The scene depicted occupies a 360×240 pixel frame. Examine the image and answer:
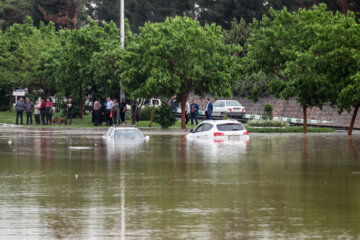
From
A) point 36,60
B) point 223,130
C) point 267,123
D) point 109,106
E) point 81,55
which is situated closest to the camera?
point 223,130

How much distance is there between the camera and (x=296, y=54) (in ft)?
A: 138

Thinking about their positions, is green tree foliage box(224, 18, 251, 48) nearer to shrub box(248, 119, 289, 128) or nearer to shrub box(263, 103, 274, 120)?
shrub box(263, 103, 274, 120)

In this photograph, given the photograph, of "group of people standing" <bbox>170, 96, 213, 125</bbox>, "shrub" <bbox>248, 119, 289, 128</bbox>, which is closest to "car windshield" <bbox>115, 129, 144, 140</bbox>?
"shrub" <bbox>248, 119, 289, 128</bbox>

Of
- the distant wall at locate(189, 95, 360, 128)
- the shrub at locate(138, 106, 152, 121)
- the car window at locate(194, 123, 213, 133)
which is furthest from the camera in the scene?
the shrub at locate(138, 106, 152, 121)

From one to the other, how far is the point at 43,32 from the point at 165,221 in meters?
69.8

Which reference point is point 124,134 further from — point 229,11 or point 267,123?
point 229,11

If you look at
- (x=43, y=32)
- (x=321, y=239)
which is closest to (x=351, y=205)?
(x=321, y=239)

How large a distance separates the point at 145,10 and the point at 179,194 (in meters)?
98.2

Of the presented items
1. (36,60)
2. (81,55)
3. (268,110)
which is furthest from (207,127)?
(36,60)

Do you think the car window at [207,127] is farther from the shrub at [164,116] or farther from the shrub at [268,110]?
the shrub at [164,116]

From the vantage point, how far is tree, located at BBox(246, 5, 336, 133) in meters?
42.2

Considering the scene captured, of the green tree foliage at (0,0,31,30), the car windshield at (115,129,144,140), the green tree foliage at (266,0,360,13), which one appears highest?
the green tree foliage at (0,0,31,30)

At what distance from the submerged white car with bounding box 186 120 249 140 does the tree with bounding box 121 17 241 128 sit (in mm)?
11138

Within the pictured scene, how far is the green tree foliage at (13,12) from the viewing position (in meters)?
111
